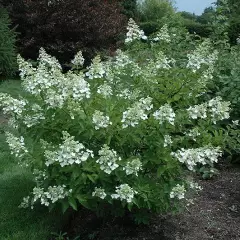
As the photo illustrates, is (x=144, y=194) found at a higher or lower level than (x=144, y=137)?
lower

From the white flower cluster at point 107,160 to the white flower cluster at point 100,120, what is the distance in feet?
0.47

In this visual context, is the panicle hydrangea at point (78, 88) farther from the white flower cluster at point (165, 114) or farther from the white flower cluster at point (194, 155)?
the white flower cluster at point (194, 155)

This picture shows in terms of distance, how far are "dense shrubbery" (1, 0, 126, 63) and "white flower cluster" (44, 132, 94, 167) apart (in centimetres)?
812


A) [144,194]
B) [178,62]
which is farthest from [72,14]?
[144,194]

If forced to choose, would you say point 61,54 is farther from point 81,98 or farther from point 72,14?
point 81,98

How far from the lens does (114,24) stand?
1202 cm

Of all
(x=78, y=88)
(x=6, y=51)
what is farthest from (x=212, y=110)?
(x=6, y=51)

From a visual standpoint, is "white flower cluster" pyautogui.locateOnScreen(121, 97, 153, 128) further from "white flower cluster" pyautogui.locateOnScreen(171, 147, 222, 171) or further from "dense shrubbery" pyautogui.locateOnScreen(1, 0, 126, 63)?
"dense shrubbery" pyautogui.locateOnScreen(1, 0, 126, 63)

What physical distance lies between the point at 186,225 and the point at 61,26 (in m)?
8.10

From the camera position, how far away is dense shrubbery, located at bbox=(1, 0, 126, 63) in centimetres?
1098

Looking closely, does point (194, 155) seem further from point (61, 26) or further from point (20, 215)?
point (61, 26)

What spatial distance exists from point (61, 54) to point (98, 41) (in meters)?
0.96

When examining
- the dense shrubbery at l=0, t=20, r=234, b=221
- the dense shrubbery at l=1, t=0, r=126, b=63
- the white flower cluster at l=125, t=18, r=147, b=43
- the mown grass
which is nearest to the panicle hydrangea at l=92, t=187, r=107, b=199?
the dense shrubbery at l=0, t=20, r=234, b=221

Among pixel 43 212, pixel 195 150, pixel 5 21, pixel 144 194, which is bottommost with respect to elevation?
pixel 43 212
